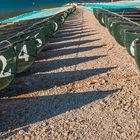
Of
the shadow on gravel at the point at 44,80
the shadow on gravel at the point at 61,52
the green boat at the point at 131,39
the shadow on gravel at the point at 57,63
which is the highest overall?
the green boat at the point at 131,39

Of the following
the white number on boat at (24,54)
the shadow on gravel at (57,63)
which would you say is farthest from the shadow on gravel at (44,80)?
the shadow on gravel at (57,63)

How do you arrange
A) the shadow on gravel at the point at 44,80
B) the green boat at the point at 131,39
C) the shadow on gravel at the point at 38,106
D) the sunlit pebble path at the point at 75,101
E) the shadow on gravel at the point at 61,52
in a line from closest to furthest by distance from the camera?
the sunlit pebble path at the point at 75,101
the shadow on gravel at the point at 38,106
the shadow on gravel at the point at 44,80
the green boat at the point at 131,39
the shadow on gravel at the point at 61,52

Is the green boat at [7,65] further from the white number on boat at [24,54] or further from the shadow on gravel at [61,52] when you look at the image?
the shadow on gravel at [61,52]

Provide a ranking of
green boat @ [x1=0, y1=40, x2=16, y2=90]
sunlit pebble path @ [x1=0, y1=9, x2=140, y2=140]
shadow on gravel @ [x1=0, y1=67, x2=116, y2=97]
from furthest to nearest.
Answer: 1. shadow on gravel @ [x1=0, y1=67, x2=116, y2=97]
2. green boat @ [x1=0, y1=40, x2=16, y2=90]
3. sunlit pebble path @ [x1=0, y1=9, x2=140, y2=140]

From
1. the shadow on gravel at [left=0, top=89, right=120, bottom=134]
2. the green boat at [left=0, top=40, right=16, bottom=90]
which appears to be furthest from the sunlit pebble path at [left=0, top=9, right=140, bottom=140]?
the green boat at [left=0, top=40, right=16, bottom=90]

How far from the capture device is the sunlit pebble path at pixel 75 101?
10125mm

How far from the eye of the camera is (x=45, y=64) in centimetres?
1922

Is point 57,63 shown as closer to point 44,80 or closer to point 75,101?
point 44,80

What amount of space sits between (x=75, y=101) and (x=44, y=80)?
3.55 metres

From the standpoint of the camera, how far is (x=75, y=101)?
12.5 meters

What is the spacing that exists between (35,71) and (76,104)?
589cm

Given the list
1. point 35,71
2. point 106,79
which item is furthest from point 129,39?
point 35,71

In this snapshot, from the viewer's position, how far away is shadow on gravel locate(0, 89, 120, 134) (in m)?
11.2

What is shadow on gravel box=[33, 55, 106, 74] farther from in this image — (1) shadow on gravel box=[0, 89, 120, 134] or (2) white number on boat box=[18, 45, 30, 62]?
(1) shadow on gravel box=[0, 89, 120, 134]
